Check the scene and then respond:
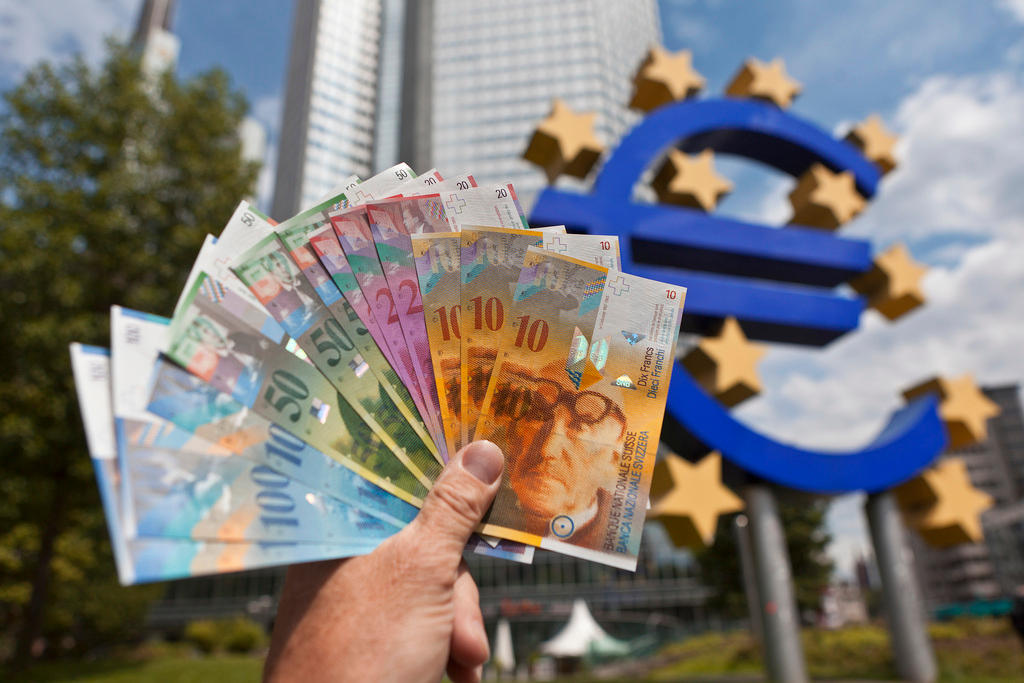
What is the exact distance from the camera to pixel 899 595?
8680mm

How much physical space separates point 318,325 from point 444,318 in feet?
1.15

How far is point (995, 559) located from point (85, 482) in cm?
8636

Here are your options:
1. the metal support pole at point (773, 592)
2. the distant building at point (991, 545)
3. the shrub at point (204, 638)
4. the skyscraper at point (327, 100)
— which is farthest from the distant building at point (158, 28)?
the distant building at point (991, 545)

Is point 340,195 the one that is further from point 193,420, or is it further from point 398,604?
point 398,604

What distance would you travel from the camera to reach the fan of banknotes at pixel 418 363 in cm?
146

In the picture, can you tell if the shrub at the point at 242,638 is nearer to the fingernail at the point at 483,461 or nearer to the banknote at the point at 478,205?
the fingernail at the point at 483,461

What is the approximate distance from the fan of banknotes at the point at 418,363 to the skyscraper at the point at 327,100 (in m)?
65.4

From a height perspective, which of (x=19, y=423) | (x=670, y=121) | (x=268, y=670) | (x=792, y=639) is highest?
(x=670, y=121)

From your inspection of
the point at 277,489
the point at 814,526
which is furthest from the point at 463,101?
the point at 277,489

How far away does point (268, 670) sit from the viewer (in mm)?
1430

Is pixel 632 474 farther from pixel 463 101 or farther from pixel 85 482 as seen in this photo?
pixel 463 101

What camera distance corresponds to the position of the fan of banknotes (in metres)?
1.46

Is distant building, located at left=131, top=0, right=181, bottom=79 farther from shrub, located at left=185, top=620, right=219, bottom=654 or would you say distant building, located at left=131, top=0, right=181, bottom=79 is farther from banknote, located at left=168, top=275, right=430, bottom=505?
banknote, located at left=168, top=275, right=430, bottom=505

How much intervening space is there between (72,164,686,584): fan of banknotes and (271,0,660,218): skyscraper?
51068mm
